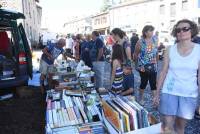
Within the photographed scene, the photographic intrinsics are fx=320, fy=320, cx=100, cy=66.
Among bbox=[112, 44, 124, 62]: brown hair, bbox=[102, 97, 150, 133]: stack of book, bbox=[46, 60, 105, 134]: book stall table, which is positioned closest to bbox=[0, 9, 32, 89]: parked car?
bbox=[46, 60, 105, 134]: book stall table

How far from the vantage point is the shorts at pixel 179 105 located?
3.56 metres

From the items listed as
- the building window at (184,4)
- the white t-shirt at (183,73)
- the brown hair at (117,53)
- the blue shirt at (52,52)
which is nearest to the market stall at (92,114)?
the white t-shirt at (183,73)

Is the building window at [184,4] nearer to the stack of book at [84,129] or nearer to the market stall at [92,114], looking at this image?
the market stall at [92,114]

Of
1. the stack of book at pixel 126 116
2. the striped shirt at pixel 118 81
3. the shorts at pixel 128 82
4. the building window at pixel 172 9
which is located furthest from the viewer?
the building window at pixel 172 9

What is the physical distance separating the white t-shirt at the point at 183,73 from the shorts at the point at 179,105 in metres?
0.06

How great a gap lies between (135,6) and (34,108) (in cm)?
4104

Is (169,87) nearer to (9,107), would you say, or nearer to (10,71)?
(9,107)

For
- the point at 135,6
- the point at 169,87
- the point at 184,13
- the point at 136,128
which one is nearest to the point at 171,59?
the point at 169,87

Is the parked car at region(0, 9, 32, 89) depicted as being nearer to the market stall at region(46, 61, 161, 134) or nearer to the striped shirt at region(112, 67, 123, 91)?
the market stall at region(46, 61, 161, 134)

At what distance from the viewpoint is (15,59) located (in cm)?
785

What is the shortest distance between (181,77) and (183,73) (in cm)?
5

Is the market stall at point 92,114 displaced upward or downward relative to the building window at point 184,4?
downward

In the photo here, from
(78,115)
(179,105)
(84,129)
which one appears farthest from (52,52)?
(179,105)

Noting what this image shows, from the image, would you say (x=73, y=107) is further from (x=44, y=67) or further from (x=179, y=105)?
(x=44, y=67)
